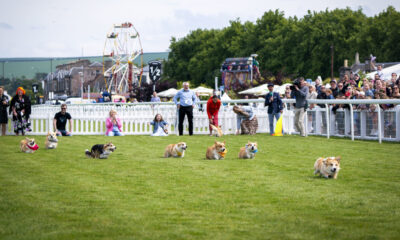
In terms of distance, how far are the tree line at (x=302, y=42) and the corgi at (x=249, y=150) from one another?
4850cm

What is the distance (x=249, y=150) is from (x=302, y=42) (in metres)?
64.7

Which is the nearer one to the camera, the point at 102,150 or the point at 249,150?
the point at 249,150

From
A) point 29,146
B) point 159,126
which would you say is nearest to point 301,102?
point 159,126

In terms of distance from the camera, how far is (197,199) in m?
8.48

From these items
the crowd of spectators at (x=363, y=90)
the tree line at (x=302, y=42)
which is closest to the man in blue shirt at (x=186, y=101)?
the crowd of spectators at (x=363, y=90)

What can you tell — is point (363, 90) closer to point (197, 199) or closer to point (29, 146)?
point (29, 146)

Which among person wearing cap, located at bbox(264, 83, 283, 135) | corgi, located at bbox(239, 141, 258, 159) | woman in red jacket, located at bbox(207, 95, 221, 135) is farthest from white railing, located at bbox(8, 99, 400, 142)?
corgi, located at bbox(239, 141, 258, 159)

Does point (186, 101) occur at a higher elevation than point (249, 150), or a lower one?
higher

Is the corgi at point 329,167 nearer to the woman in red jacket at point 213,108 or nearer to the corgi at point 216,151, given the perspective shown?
the corgi at point 216,151

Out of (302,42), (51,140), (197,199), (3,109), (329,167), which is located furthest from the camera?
Answer: (302,42)

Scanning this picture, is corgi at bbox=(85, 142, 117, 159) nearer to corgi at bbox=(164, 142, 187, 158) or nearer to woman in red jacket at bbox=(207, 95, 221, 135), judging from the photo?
corgi at bbox=(164, 142, 187, 158)

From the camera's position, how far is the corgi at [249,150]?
13.8 metres

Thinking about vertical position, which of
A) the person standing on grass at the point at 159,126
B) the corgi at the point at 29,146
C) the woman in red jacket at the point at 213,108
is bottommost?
the corgi at the point at 29,146

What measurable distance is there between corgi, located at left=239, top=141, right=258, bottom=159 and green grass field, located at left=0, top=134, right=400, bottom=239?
0.85 ft
